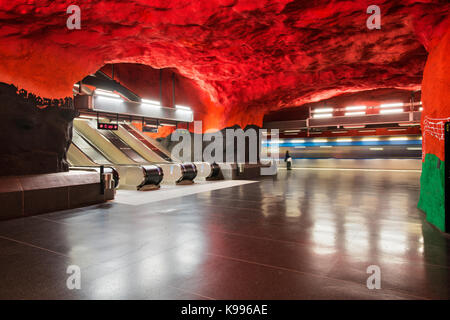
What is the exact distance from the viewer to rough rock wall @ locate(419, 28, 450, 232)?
4.34 m

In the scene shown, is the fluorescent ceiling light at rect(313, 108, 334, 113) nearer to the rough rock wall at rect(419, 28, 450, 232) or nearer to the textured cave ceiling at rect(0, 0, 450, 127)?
the textured cave ceiling at rect(0, 0, 450, 127)

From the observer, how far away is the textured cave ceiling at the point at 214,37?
538 cm

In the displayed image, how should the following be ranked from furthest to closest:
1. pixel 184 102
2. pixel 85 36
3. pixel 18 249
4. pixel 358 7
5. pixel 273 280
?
pixel 184 102, pixel 85 36, pixel 358 7, pixel 18 249, pixel 273 280

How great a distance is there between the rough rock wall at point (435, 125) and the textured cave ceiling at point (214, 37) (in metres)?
0.76

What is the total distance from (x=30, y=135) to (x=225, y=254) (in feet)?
17.5

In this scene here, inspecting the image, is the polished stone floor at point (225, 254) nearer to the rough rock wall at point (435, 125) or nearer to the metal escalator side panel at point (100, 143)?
the rough rock wall at point (435, 125)

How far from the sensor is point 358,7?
5.47 metres

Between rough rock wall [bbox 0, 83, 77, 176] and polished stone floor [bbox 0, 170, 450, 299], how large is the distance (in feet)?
4.97

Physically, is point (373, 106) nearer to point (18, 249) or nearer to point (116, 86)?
point (116, 86)

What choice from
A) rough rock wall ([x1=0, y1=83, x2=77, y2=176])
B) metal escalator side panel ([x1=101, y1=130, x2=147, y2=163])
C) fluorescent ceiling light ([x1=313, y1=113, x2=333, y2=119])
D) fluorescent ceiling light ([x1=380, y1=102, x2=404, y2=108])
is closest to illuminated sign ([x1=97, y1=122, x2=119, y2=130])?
rough rock wall ([x1=0, y1=83, x2=77, y2=176])

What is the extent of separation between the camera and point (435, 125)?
473 centimetres

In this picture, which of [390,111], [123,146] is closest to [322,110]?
[390,111]
